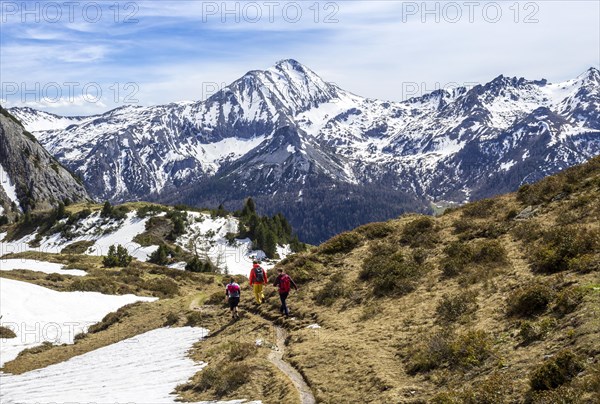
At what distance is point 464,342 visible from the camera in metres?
16.6

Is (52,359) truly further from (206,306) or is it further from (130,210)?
(130,210)

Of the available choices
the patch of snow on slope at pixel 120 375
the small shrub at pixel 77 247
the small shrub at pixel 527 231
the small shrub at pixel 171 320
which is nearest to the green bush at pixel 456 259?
the small shrub at pixel 527 231

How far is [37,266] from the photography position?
6047 centimetres

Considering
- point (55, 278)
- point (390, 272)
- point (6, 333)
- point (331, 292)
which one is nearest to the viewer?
point (390, 272)

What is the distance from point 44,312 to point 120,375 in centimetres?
1855

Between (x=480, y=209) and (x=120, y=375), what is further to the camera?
(x=480, y=209)

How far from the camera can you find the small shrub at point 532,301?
57.3ft

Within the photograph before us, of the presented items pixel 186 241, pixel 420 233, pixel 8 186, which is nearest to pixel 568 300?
pixel 420 233

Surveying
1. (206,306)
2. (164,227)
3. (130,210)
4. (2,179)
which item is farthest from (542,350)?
(2,179)

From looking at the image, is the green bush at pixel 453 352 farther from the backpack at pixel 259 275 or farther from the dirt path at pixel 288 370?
the backpack at pixel 259 275

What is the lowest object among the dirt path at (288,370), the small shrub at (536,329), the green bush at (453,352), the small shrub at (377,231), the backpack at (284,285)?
the dirt path at (288,370)

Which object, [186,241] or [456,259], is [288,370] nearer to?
[456,259]

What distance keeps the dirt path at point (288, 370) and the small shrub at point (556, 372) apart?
6.95 meters

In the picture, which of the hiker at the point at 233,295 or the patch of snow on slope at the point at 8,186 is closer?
the hiker at the point at 233,295
